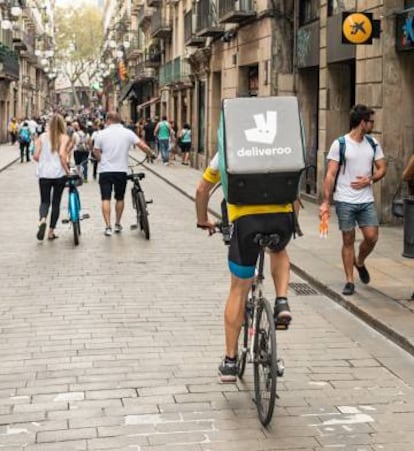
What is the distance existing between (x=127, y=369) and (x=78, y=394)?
2.08 ft

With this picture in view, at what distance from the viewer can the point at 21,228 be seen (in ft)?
45.8

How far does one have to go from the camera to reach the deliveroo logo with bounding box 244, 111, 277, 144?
4855 millimetres

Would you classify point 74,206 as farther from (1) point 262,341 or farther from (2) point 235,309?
(1) point 262,341

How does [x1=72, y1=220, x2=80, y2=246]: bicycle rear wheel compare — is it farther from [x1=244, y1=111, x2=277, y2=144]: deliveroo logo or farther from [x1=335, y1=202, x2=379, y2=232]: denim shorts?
[x1=244, y1=111, x2=277, y2=144]: deliveroo logo

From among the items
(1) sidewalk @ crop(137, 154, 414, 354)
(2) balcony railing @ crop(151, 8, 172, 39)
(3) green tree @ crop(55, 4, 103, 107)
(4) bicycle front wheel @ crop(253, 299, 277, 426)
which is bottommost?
(1) sidewalk @ crop(137, 154, 414, 354)

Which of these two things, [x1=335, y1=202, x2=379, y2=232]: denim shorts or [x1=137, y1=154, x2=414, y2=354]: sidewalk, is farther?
[x1=335, y1=202, x2=379, y2=232]: denim shorts

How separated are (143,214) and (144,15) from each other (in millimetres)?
42880

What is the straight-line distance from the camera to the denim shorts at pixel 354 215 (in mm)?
8320

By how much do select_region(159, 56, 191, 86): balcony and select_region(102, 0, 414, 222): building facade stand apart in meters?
0.06

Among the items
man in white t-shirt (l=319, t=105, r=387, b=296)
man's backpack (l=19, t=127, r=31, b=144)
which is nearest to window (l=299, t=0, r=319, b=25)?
man in white t-shirt (l=319, t=105, r=387, b=296)

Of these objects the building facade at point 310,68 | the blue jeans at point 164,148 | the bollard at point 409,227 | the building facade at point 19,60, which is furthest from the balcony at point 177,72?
the bollard at point 409,227

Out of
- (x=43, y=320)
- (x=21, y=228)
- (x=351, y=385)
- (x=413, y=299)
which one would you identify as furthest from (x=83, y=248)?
(x=351, y=385)

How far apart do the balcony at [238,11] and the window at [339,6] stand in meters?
5.27

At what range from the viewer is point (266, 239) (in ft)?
16.1
